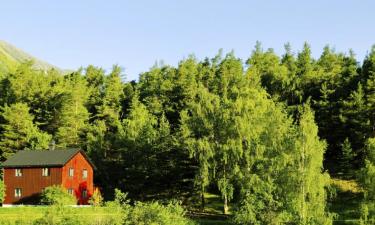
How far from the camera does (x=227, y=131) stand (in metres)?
52.0

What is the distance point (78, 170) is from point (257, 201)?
31.0 meters

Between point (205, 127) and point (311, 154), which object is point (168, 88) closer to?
point (205, 127)

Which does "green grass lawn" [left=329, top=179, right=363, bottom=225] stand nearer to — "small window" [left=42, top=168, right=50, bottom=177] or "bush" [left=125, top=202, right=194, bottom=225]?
"bush" [left=125, top=202, right=194, bottom=225]

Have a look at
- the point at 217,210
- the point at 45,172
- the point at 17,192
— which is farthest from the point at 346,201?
the point at 17,192

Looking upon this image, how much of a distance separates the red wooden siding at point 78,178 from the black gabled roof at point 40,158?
773 millimetres

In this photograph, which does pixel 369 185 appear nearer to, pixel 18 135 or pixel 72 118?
pixel 72 118

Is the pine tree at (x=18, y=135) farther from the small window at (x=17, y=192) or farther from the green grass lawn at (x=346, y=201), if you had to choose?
the green grass lawn at (x=346, y=201)

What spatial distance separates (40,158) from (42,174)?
2.38 m

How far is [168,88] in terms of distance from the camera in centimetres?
8138

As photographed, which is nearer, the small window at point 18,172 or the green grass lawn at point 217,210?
the green grass lawn at point 217,210

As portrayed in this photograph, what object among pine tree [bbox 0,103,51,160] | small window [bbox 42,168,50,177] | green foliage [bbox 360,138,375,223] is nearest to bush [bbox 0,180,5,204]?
small window [bbox 42,168,50,177]

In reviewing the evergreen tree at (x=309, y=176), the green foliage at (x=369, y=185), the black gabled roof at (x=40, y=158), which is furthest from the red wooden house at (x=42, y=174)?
the green foliage at (x=369, y=185)

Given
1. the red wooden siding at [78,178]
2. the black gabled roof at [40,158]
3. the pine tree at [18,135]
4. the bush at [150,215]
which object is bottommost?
the bush at [150,215]

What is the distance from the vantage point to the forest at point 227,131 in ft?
134
